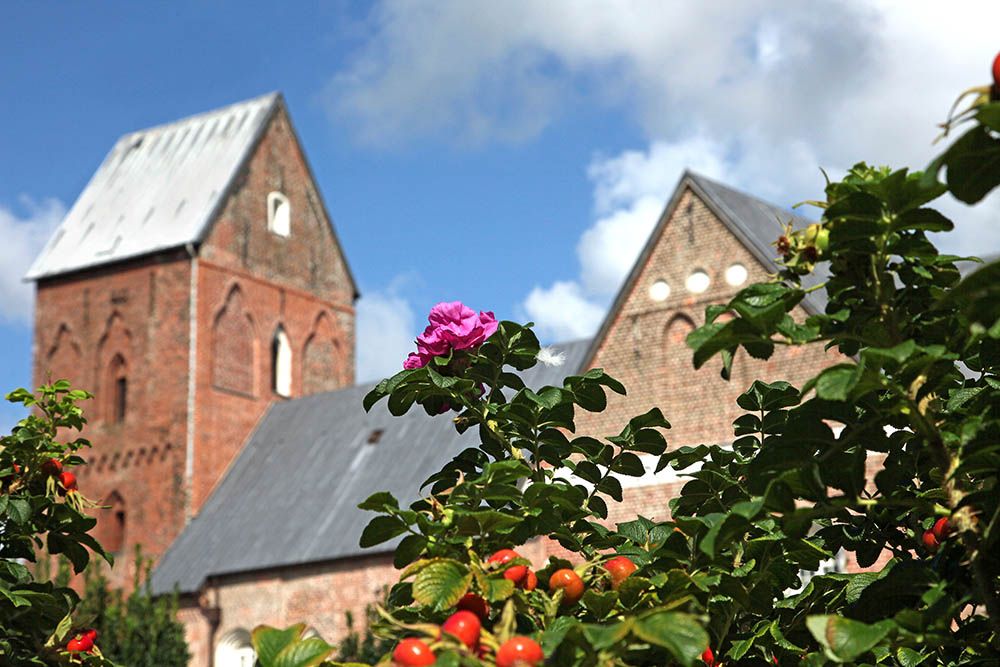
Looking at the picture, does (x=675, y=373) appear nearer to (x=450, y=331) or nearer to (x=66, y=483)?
(x=66, y=483)

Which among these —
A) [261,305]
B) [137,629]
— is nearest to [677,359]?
[137,629]

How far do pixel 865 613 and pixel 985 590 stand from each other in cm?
30

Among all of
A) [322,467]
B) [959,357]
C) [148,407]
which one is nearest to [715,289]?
[322,467]

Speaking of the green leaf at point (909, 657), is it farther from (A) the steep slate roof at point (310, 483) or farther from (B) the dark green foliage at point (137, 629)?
(A) the steep slate roof at point (310, 483)

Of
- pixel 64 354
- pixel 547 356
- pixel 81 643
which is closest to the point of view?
pixel 547 356

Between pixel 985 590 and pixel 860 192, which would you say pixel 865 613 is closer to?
pixel 985 590

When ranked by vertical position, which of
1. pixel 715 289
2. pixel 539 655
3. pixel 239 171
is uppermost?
pixel 239 171

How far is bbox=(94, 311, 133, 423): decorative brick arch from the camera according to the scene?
30.5 metres

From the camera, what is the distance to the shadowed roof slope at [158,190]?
100 ft

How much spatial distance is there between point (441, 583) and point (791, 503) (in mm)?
557

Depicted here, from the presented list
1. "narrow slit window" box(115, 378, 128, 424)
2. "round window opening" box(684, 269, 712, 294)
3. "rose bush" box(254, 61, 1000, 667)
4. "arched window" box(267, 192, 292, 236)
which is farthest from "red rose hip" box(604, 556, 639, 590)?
"arched window" box(267, 192, 292, 236)

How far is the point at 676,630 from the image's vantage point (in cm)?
180

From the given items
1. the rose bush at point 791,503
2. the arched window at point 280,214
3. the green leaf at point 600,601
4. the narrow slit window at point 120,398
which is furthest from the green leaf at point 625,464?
the arched window at point 280,214

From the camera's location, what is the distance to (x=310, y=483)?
27328mm
